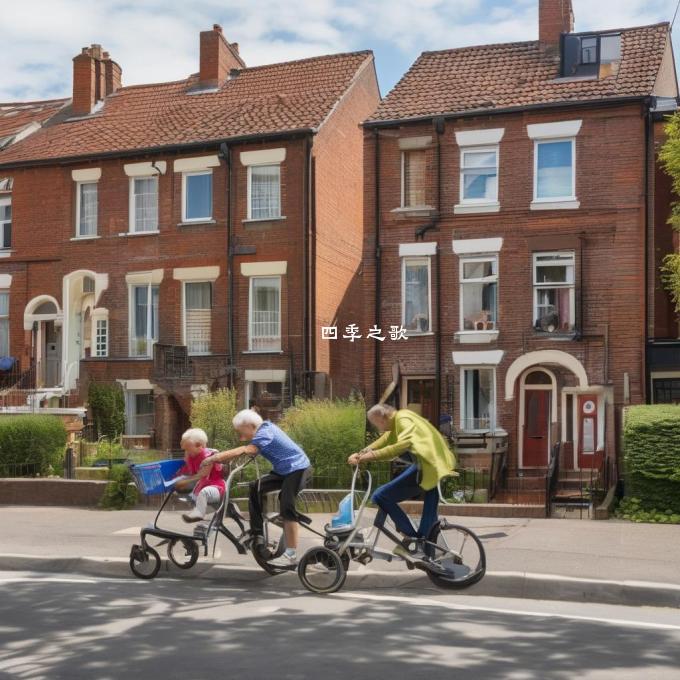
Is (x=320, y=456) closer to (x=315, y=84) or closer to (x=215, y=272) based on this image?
(x=215, y=272)

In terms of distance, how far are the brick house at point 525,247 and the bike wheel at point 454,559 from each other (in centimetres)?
1258

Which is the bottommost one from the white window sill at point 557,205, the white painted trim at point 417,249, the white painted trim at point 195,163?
the white painted trim at point 417,249

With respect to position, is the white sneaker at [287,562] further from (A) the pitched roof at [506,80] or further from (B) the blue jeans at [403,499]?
(A) the pitched roof at [506,80]

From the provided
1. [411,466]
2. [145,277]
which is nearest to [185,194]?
[145,277]

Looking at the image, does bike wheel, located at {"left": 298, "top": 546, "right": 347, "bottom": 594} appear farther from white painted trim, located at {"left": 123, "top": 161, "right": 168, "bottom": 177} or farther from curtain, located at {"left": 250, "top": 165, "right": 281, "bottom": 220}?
white painted trim, located at {"left": 123, "top": 161, "right": 168, "bottom": 177}

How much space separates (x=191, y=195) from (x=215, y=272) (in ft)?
8.01

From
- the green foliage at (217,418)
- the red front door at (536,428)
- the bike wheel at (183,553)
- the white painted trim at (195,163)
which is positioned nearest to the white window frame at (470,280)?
the red front door at (536,428)

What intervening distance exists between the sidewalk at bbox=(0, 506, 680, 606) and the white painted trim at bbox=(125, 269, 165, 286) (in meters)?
13.0

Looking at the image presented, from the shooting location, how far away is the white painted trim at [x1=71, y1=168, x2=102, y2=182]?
96.9 ft

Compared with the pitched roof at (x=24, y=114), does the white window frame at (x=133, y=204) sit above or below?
below

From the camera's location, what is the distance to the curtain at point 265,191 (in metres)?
27.5

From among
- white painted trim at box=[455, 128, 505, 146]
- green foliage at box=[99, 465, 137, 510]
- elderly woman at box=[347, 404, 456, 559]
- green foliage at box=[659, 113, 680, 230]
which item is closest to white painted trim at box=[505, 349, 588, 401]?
green foliage at box=[659, 113, 680, 230]

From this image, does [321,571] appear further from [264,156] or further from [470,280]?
[264,156]

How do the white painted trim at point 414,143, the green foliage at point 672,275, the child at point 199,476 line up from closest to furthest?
1. the child at point 199,476
2. the green foliage at point 672,275
3. the white painted trim at point 414,143
